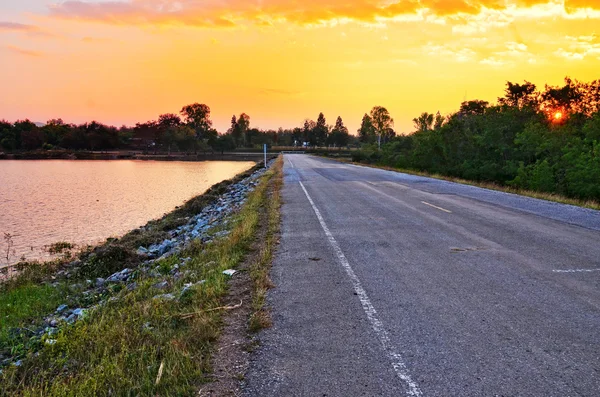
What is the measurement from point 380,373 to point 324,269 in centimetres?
335

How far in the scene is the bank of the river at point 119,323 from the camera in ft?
12.3

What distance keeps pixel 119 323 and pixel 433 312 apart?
3939mm

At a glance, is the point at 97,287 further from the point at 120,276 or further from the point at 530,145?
the point at 530,145

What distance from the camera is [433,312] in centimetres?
505

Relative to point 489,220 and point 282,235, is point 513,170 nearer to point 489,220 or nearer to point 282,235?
point 489,220

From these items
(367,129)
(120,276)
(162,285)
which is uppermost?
(367,129)

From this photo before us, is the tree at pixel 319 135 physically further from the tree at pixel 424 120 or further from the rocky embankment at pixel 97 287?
the rocky embankment at pixel 97 287

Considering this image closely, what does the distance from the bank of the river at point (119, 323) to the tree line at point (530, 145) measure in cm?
2607

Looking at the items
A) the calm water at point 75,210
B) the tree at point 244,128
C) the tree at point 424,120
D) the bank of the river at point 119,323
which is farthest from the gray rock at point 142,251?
the tree at point 244,128

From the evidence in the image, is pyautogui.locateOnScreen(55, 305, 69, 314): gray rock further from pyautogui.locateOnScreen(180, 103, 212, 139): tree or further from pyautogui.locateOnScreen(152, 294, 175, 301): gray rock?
pyautogui.locateOnScreen(180, 103, 212, 139): tree

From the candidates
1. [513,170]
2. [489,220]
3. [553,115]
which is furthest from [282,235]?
[553,115]

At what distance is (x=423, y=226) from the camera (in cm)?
1045

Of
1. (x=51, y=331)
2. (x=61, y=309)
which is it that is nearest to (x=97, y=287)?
(x=61, y=309)

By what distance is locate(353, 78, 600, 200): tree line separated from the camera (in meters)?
28.0
